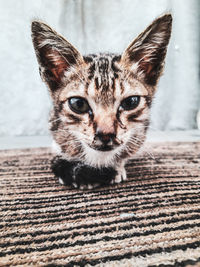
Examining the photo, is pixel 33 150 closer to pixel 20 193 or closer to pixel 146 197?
pixel 20 193

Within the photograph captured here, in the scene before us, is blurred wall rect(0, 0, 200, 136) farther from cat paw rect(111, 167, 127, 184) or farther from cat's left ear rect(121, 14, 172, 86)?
cat paw rect(111, 167, 127, 184)

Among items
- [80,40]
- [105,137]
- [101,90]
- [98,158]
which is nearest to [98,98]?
[101,90]

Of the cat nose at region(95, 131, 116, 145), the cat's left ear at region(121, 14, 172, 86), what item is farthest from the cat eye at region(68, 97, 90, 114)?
the cat's left ear at region(121, 14, 172, 86)

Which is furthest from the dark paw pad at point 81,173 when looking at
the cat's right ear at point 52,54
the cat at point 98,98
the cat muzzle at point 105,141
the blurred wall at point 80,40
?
the blurred wall at point 80,40

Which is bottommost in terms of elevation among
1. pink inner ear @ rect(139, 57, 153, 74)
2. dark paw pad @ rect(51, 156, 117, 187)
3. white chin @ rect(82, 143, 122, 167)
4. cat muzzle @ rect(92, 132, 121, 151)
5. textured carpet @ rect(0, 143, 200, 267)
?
textured carpet @ rect(0, 143, 200, 267)

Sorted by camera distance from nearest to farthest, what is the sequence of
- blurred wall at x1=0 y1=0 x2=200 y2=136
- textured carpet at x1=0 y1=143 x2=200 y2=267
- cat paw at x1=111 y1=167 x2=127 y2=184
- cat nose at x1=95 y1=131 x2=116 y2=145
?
textured carpet at x1=0 y1=143 x2=200 y2=267, cat nose at x1=95 y1=131 x2=116 y2=145, cat paw at x1=111 y1=167 x2=127 y2=184, blurred wall at x1=0 y1=0 x2=200 y2=136

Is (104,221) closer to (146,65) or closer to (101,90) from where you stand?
(101,90)
